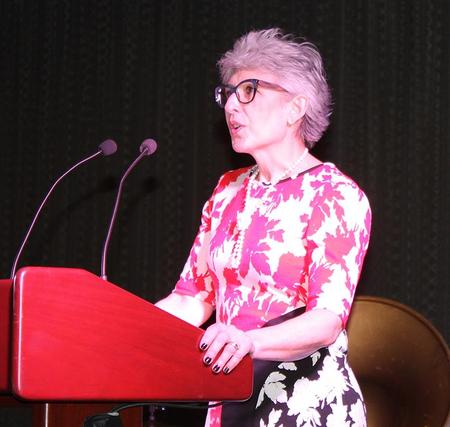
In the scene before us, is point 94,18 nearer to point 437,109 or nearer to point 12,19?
point 12,19

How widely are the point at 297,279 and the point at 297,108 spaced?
0.44m

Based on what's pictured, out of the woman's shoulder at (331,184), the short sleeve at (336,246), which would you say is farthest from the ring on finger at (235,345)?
the woman's shoulder at (331,184)

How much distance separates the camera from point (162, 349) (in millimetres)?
1144

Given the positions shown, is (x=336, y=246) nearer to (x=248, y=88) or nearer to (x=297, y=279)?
(x=297, y=279)

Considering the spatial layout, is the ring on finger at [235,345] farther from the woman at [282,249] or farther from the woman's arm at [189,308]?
the woman's arm at [189,308]

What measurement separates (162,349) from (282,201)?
0.72m

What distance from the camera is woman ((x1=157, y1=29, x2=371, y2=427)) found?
1.56m

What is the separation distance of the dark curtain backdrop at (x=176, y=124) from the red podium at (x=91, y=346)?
5.77 feet

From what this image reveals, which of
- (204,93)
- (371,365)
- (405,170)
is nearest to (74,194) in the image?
(204,93)

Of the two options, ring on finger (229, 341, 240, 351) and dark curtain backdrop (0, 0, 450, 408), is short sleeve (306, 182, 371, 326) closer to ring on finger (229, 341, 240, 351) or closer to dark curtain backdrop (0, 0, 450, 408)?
ring on finger (229, 341, 240, 351)

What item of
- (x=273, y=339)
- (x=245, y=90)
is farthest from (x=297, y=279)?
(x=245, y=90)

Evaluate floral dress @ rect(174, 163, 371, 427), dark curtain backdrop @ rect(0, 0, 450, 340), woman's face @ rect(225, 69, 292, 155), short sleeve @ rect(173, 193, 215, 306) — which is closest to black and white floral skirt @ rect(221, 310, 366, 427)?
floral dress @ rect(174, 163, 371, 427)

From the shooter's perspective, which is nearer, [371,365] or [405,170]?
[371,365]

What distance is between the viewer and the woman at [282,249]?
156 centimetres
